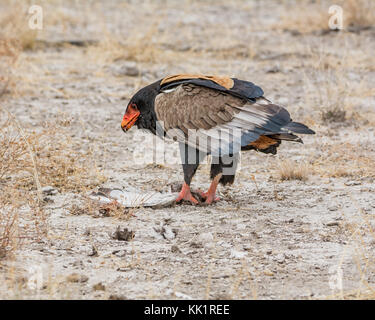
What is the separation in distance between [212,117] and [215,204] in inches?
33.1

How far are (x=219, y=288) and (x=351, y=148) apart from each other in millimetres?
3770

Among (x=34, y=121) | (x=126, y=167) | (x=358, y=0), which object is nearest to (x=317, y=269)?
(x=126, y=167)

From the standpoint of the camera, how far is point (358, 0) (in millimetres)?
13703

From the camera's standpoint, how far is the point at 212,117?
5703 mm

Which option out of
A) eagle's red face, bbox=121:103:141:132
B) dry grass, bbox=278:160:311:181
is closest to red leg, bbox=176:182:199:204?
eagle's red face, bbox=121:103:141:132

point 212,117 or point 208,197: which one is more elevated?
point 212,117

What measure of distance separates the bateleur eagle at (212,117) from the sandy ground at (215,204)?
1.84 ft

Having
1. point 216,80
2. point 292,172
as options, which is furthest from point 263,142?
point 292,172

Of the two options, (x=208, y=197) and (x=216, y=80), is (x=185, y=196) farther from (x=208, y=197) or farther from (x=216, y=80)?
(x=216, y=80)

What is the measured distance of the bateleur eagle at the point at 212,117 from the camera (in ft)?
18.4

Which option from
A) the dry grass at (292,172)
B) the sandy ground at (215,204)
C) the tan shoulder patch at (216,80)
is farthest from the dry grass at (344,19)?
the tan shoulder patch at (216,80)
